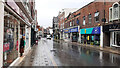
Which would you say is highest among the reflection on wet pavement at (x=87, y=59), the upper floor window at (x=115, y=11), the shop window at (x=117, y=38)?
the upper floor window at (x=115, y=11)

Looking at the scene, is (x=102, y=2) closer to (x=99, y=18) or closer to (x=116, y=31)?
(x=99, y=18)

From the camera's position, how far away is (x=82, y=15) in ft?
98.7

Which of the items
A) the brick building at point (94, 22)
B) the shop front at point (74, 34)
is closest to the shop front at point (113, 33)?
the brick building at point (94, 22)

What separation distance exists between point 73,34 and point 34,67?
99.5 feet

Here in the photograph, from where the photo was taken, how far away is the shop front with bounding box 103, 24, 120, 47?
17331 mm

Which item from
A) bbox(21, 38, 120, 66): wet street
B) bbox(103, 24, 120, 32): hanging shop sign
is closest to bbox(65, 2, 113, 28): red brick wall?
bbox(103, 24, 120, 32): hanging shop sign

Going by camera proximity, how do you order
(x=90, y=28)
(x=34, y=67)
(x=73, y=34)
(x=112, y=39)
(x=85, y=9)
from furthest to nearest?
(x=73, y=34), (x=85, y=9), (x=90, y=28), (x=112, y=39), (x=34, y=67)

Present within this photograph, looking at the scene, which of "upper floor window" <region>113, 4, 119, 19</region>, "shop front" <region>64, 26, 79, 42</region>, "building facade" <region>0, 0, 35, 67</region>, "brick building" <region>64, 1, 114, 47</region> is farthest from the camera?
"shop front" <region>64, 26, 79, 42</region>

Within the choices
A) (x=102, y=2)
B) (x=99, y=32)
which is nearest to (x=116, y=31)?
(x=99, y=32)

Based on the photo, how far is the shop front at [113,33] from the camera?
1733 centimetres

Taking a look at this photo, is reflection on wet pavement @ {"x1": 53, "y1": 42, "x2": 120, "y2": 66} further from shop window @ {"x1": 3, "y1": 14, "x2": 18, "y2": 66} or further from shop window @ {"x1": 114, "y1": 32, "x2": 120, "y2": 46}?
shop window @ {"x1": 114, "y1": 32, "x2": 120, "y2": 46}

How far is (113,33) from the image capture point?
61.6ft

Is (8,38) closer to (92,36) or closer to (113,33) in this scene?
(113,33)

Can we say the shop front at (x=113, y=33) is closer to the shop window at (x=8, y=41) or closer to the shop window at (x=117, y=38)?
the shop window at (x=117, y=38)
